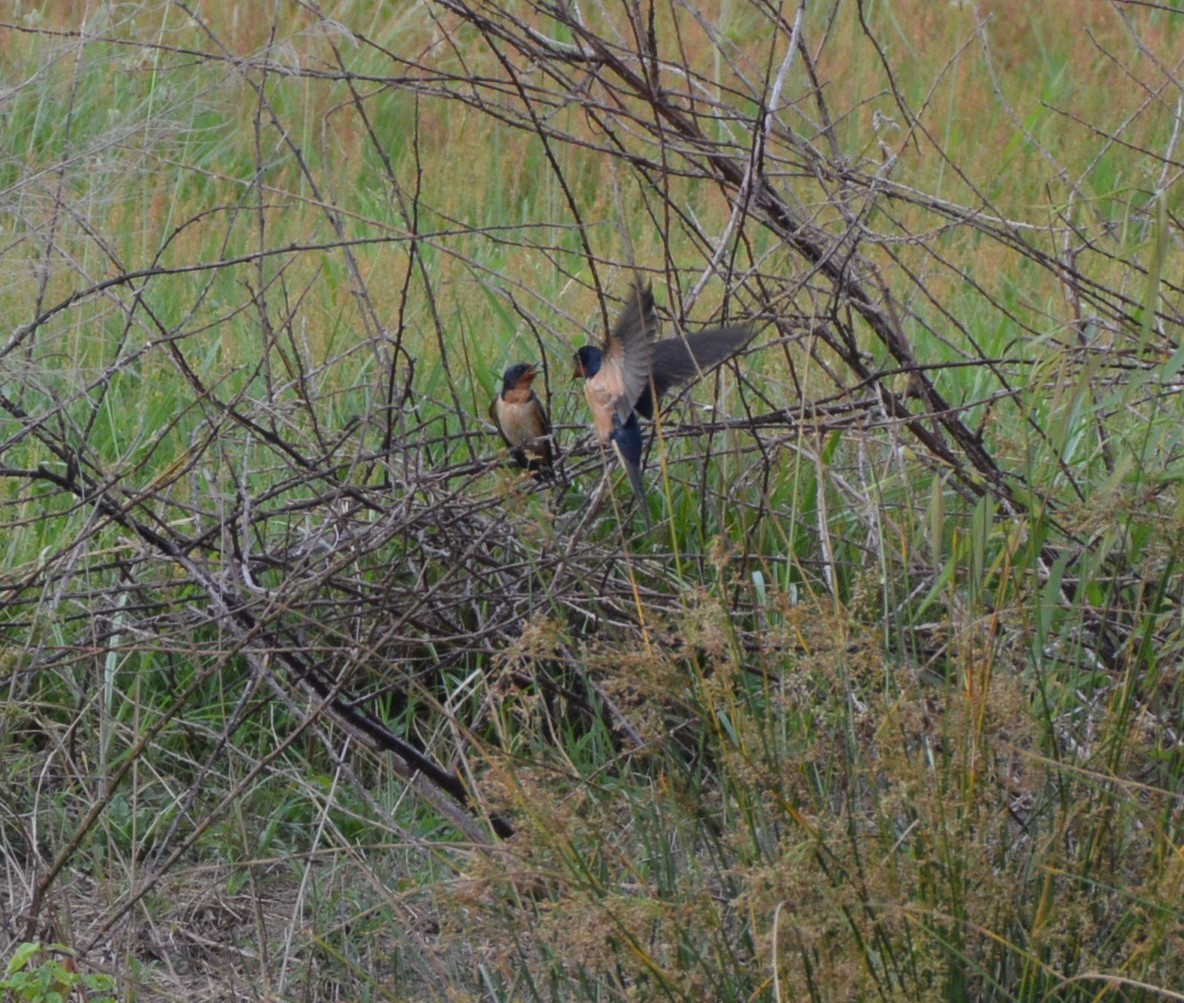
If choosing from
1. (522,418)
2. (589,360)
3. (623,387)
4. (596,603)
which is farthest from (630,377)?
(596,603)

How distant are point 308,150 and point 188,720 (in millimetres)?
3463

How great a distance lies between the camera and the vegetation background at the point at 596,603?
1738 millimetres

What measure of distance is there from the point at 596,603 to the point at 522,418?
49.0 inches

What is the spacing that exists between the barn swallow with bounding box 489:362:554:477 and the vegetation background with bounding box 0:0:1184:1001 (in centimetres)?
10

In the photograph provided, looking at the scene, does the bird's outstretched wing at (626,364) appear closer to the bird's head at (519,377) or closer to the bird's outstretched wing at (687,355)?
the bird's outstretched wing at (687,355)

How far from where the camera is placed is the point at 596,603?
6.79ft

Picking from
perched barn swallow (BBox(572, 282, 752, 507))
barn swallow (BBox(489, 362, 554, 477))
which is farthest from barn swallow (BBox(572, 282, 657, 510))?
barn swallow (BBox(489, 362, 554, 477))

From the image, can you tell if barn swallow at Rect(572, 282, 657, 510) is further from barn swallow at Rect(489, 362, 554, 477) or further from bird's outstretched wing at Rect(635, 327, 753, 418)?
barn swallow at Rect(489, 362, 554, 477)

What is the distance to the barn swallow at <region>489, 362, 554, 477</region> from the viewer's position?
3.23 metres

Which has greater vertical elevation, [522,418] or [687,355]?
[687,355]

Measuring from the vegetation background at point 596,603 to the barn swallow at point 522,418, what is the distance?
10 cm

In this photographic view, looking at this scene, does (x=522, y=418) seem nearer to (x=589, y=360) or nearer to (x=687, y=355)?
(x=589, y=360)

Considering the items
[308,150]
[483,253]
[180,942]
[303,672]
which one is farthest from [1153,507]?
[308,150]

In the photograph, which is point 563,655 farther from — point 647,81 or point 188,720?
point 647,81
